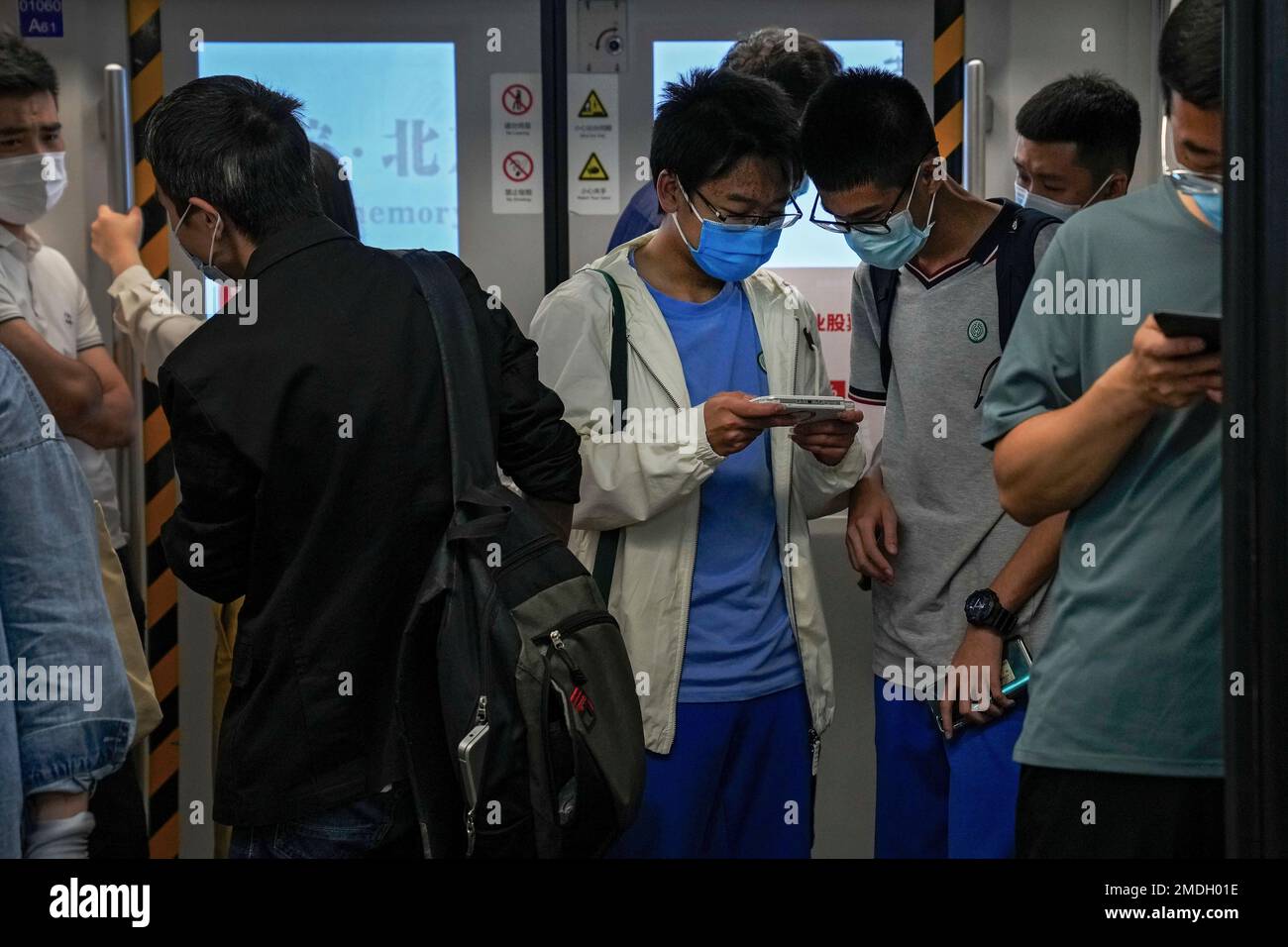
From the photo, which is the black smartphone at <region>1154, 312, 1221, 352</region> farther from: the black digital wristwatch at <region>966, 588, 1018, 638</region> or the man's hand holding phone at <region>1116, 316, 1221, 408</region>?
the black digital wristwatch at <region>966, 588, 1018, 638</region>

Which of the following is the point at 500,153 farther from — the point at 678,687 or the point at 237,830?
the point at 237,830

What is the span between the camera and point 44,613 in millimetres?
1472

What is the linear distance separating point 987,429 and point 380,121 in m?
1.48

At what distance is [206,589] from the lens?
1682 mm

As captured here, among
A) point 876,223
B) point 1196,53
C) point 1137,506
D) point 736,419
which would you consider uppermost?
point 1196,53

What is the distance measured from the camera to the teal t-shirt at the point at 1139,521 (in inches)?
59.4

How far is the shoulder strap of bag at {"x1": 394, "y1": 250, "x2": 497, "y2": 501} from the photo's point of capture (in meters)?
1.64

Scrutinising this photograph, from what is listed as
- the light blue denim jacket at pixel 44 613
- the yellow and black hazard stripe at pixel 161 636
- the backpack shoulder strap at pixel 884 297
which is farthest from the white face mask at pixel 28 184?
the backpack shoulder strap at pixel 884 297

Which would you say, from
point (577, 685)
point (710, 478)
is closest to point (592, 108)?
point (710, 478)

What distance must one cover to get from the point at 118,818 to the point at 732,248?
1.32 meters

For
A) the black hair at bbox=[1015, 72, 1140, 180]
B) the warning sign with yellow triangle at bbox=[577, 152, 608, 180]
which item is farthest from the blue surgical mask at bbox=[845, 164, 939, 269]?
the warning sign with yellow triangle at bbox=[577, 152, 608, 180]

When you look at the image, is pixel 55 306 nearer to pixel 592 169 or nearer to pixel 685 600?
pixel 592 169

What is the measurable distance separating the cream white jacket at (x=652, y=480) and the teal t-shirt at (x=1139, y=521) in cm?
65
